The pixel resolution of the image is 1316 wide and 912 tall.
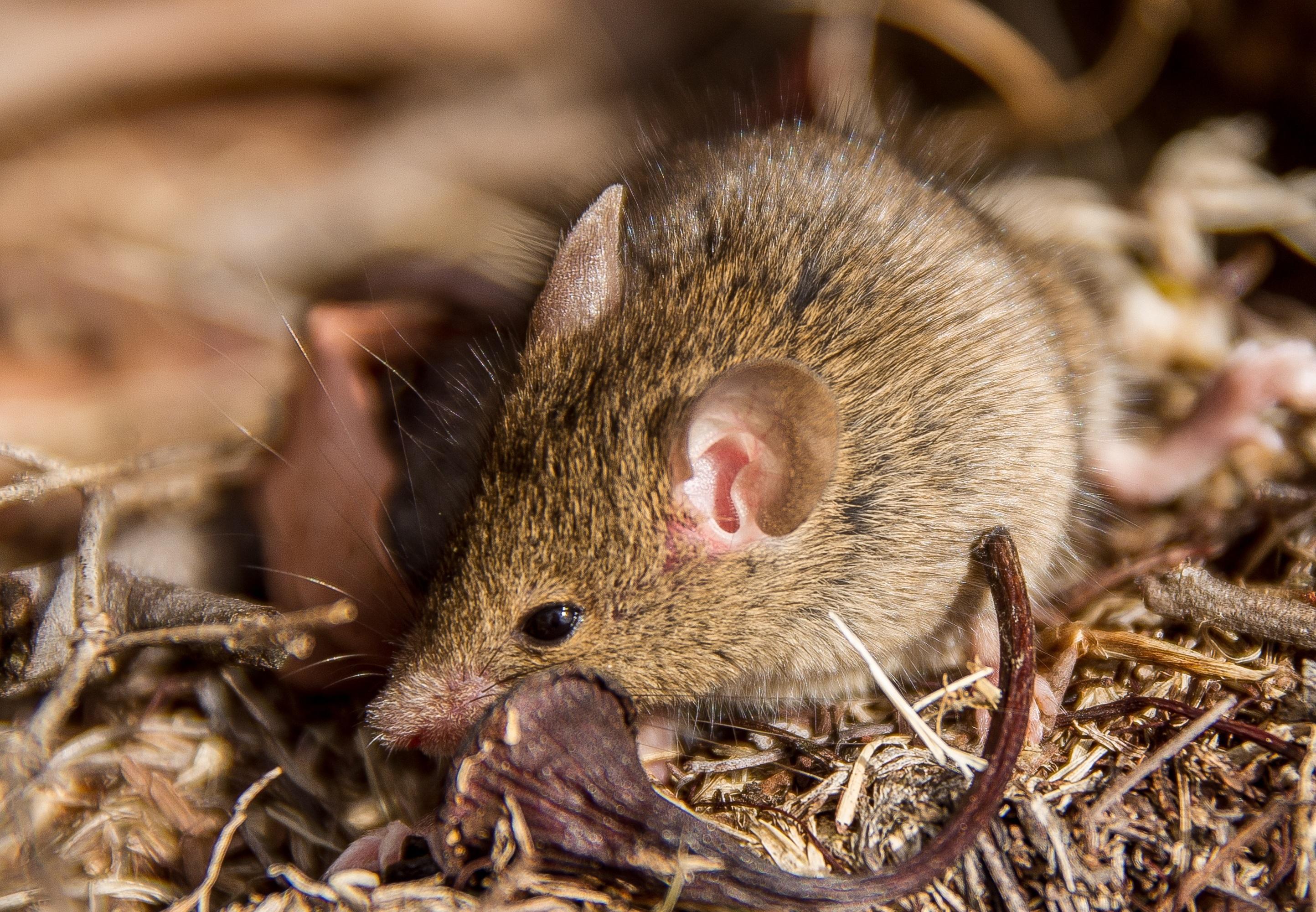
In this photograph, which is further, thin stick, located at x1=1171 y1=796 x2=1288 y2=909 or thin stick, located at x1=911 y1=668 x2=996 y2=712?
thin stick, located at x1=911 y1=668 x2=996 y2=712

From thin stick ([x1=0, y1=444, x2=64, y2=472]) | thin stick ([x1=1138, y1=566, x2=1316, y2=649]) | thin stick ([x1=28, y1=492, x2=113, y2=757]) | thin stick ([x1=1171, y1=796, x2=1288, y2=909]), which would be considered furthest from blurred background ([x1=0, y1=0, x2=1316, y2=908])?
thin stick ([x1=1171, y1=796, x2=1288, y2=909])

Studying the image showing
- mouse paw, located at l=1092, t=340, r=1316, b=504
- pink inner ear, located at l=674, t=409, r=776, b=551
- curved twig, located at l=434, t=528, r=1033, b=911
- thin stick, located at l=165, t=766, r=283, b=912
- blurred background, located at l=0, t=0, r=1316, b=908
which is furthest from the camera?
mouse paw, located at l=1092, t=340, r=1316, b=504

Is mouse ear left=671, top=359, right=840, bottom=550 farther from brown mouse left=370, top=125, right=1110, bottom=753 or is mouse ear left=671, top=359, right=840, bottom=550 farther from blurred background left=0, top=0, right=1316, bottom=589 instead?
blurred background left=0, top=0, right=1316, bottom=589

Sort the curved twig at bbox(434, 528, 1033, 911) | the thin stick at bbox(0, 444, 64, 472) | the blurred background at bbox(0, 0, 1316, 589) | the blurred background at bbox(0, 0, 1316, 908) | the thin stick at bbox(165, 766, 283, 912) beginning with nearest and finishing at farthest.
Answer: the curved twig at bbox(434, 528, 1033, 911) < the thin stick at bbox(165, 766, 283, 912) < the thin stick at bbox(0, 444, 64, 472) < the blurred background at bbox(0, 0, 1316, 908) < the blurred background at bbox(0, 0, 1316, 589)

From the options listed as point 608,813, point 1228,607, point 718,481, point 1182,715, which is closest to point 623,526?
point 718,481

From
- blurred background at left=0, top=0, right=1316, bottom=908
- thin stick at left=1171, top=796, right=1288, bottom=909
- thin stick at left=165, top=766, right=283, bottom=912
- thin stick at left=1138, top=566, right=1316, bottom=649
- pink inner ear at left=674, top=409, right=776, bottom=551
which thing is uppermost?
blurred background at left=0, top=0, right=1316, bottom=908

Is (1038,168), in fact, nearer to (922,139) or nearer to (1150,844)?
(922,139)

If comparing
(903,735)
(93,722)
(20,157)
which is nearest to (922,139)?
(903,735)

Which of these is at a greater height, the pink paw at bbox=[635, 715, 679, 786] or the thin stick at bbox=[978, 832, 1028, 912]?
the pink paw at bbox=[635, 715, 679, 786]
